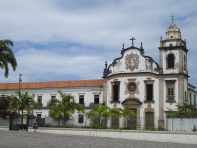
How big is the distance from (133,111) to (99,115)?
162 inches

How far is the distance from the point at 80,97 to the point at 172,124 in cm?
1920

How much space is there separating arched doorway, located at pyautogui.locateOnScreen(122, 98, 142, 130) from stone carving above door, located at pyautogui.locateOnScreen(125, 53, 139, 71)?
3.87m

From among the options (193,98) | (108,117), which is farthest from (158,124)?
(193,98)

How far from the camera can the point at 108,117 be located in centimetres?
5284

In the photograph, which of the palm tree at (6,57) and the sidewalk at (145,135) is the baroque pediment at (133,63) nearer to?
the sidewalk at (145,135)

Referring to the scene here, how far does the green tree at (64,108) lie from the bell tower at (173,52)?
458 inches

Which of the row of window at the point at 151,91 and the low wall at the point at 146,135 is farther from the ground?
the row of window at the point at 151,91

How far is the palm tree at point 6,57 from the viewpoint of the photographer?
117 ft

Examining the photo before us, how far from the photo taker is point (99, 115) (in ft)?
169

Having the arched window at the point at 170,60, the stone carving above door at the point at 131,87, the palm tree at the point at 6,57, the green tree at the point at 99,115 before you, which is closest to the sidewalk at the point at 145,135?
the palm tree at the point at 6,57

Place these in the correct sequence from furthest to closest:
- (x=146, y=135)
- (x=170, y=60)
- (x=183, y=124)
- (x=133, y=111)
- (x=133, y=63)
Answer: (x=133, y=63) < (x=170, y=60) < (x=133, y=111) < (x=183, y=124) < (x=146, y=135)

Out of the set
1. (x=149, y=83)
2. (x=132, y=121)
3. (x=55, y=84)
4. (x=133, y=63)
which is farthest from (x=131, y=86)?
(x=55, y=84)

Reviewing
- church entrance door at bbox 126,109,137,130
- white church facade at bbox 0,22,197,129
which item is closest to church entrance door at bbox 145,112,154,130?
white church facade at bbox 0,22,197,129

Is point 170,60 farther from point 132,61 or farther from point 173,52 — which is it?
point 132,61
